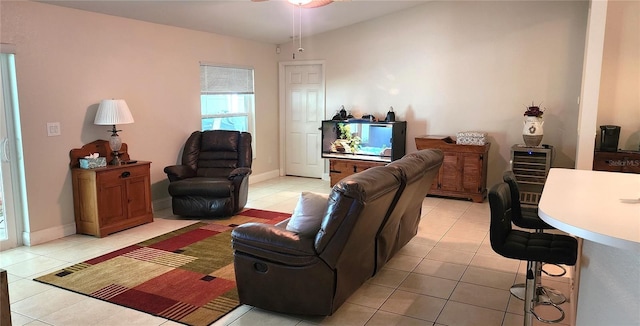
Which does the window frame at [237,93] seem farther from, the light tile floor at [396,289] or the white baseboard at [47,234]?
the white baseboard at [47,234]

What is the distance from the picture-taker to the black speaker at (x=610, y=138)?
546cm

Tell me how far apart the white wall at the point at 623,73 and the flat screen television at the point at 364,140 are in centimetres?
263

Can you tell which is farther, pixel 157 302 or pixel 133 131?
pixel 133 131

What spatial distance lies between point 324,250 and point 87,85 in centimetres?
359

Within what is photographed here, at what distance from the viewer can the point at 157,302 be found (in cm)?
332

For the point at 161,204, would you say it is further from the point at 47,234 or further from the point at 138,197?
the point at 47,234

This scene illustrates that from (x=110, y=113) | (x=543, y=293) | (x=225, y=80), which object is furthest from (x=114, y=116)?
(x=543, y=293)

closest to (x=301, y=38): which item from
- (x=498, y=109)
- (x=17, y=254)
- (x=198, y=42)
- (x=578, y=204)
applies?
(x=198, y=42)

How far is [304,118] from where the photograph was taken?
816cm

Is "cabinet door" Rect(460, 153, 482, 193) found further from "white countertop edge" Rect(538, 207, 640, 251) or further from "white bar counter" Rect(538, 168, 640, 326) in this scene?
"white countertop edge" Rect(538, 207, 640, 251)

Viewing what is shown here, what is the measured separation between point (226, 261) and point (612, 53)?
5226mm

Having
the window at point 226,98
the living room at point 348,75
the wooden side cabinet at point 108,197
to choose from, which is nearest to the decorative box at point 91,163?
the wooden side cabinet at point 108,197

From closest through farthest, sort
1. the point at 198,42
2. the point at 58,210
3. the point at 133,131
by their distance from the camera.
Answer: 1. the point at 58,210
2. the point at 133,131
3. the point at 198,42

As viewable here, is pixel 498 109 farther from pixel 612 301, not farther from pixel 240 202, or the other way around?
pixel 612 301
